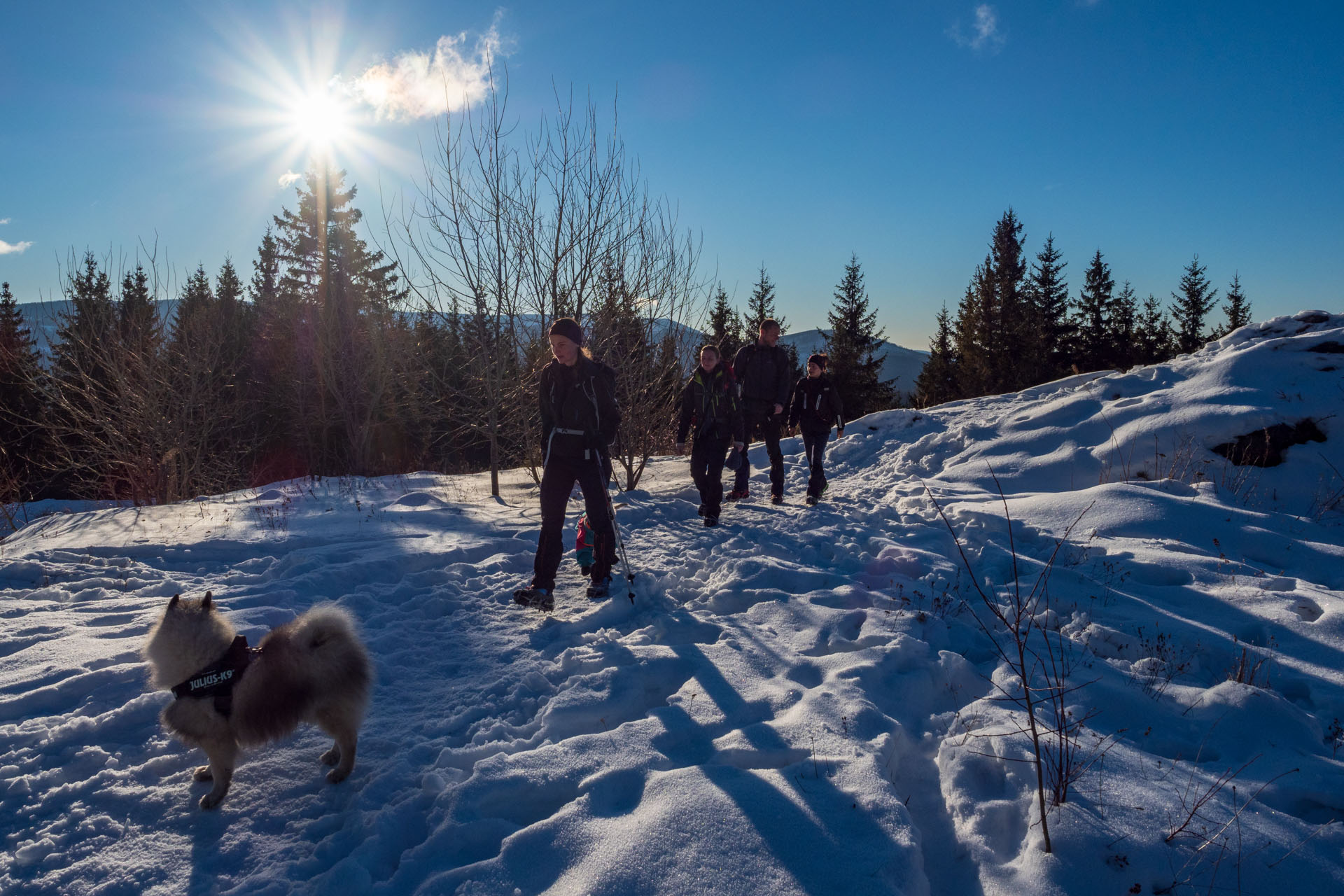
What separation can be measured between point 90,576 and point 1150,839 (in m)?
7.71

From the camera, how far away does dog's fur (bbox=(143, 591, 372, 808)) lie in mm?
2686

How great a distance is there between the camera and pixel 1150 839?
2168mm

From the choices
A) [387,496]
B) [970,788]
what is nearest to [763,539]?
[970,788]

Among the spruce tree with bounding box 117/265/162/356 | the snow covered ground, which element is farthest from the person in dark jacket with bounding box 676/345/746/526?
the spruce tree with bounding box 117/265/162/356

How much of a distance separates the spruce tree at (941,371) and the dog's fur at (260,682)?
110 feet

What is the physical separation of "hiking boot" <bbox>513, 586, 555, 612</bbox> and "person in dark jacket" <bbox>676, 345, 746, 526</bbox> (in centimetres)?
302

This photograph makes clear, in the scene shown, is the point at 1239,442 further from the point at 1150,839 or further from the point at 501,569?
the point at 501,569

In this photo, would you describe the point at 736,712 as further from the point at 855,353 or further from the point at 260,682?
the point at 855,353

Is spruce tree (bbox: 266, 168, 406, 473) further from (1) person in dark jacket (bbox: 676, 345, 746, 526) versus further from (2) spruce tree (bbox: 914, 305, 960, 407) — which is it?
(2) spruce tree (bbox: 914, 305, 960, 407)

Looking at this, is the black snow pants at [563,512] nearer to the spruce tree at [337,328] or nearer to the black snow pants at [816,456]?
the black snow pants at [816,456]

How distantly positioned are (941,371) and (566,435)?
34763 mm

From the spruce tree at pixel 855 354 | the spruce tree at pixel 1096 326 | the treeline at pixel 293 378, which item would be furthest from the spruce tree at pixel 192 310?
the spruce tree at pixel 1096 326

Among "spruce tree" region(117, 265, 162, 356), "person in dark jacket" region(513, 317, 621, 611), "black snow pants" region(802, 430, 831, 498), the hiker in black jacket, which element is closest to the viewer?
"person in dark jacket" region(513, 317, 621, 611)

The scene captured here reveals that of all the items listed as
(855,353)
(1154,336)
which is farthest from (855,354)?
(1154,336)
